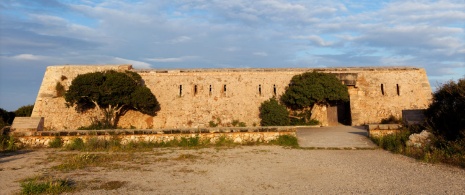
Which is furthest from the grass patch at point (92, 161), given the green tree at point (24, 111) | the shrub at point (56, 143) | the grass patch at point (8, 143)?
the green tree at point (24, 111)

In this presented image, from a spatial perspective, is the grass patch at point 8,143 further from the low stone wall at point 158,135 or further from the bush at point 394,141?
the bush at point 394,141

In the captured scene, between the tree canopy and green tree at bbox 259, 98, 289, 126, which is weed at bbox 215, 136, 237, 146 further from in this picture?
the tree canopy

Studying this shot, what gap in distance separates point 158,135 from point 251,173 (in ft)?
19.8

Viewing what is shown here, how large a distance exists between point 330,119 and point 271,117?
4088mm

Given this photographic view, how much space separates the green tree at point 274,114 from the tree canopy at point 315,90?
0.96 metres

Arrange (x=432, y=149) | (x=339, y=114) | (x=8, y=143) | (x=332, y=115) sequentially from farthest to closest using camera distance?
(x=339, y=114) < (x=332, y=115) < (x=8, y=143) < (x=432, y=149)

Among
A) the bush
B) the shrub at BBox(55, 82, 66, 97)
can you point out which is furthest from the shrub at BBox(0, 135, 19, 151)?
the bush

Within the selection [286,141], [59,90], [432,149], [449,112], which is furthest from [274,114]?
[59,90]

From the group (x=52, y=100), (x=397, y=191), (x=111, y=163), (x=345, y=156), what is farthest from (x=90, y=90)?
(x=397, y=191)

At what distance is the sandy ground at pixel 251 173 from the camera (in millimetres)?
5742

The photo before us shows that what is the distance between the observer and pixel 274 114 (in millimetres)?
18891

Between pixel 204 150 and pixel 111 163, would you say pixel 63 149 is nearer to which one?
pixel 111 163

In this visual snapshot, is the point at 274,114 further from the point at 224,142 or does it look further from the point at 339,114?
the point at 224,142

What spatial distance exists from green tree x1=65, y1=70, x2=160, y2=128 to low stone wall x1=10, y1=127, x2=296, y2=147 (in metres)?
6.31
